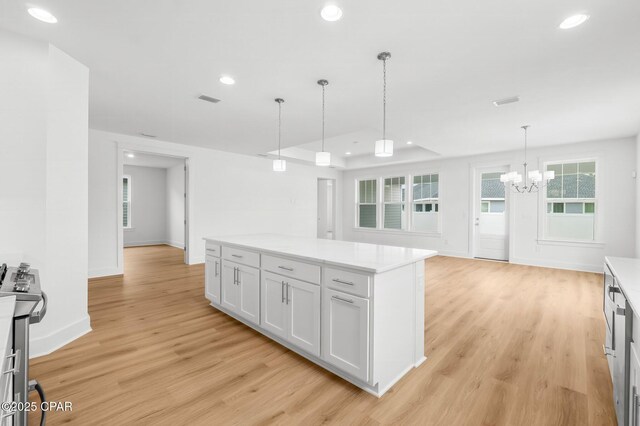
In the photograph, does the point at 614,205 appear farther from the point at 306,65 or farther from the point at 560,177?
the point at 306,65

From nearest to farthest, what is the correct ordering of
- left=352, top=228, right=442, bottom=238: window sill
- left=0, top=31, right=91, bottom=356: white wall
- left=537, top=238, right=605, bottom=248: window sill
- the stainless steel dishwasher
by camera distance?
the stainless steel dishwasher, left=0, top=31, right=91, bottom=356: white wall, left=537, top=238, right=605, bottom=248: window sill, left=352, top=228, right=442, bottom=238: window sill

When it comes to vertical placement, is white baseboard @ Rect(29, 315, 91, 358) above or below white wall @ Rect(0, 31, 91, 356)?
below

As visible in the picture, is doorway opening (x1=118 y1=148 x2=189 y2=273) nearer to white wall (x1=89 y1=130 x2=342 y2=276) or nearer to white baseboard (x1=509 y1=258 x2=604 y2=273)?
white wall (x1=89 y1=130 x2=342 y2=276)

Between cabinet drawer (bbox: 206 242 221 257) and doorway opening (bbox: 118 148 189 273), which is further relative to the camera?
doorway opening (bbox: 118 148 189 273)

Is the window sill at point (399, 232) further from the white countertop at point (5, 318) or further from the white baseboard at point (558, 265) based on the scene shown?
the white countertop at point (5, 318)

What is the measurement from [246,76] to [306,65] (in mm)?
691

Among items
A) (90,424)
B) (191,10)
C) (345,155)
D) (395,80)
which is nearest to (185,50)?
(191,10)

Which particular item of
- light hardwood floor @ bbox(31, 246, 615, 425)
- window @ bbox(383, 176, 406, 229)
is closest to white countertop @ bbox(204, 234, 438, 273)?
light hardwood floor @ bbox(31, 246, 615, 425)

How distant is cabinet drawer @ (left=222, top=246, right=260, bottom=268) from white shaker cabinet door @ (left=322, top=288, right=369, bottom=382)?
3.02 ft

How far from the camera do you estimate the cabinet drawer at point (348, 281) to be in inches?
73.1

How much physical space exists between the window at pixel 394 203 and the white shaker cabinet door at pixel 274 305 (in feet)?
20.9

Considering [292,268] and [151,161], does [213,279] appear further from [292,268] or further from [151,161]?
[151,161]

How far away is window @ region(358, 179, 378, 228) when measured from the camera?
9.10 m

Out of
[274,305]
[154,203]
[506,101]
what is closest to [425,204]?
[506,101]
